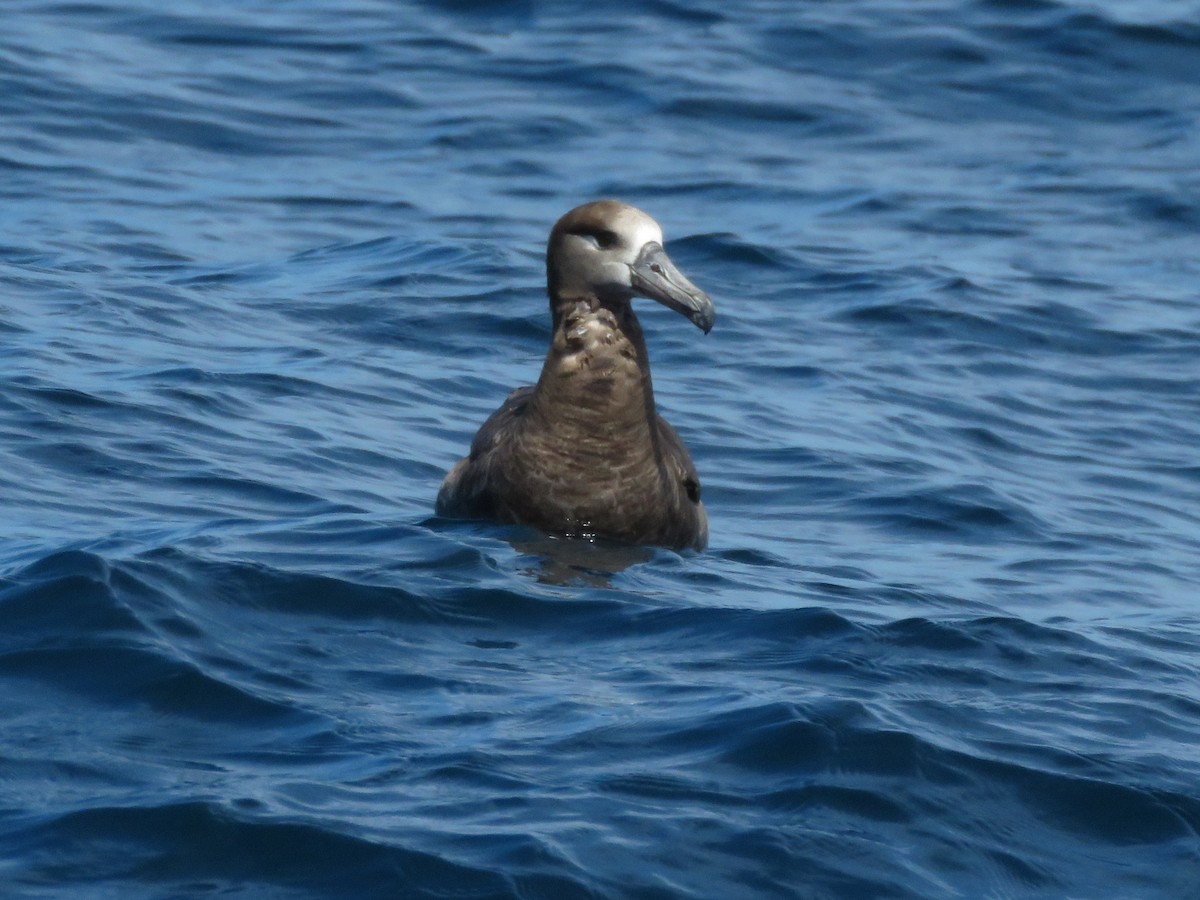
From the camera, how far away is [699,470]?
447 inches

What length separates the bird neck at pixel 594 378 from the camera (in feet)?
28.7

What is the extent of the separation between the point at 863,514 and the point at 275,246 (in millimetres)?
6133

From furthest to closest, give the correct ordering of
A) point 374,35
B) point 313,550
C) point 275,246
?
point 374,35
point 275,246
point 313,550

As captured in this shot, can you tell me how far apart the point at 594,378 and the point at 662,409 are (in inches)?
145

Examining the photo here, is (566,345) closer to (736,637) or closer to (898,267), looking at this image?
(736,637)

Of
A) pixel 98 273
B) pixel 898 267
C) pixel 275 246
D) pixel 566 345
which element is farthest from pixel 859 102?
pixel 566 345

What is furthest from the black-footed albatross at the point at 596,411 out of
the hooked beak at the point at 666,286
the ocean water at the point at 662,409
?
the ocean water at the point at 662,409

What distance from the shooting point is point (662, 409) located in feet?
40.8

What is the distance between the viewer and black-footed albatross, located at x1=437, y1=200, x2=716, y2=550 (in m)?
8.72

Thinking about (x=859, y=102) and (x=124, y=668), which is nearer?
(x=124, y=668)

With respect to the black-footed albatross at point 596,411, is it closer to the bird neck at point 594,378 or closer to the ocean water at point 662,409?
the bird neck at point 594,378

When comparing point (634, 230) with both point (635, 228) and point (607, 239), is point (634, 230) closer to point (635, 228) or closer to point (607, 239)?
point (635, 228)

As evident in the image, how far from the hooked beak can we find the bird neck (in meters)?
0.24

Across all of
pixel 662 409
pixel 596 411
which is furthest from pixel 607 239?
pixel 662 409
